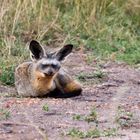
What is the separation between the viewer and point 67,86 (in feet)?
30.7

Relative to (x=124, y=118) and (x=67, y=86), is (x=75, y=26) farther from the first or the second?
(x=124, y=118)

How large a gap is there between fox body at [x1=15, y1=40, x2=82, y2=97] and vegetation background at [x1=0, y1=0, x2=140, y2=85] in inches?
59.6

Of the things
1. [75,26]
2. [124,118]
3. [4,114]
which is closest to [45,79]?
[4,114]

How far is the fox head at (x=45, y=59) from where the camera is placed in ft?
29.9

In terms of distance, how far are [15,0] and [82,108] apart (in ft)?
15.4

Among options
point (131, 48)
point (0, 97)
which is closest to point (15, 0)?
point (131, 48)

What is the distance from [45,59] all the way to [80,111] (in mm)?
1391

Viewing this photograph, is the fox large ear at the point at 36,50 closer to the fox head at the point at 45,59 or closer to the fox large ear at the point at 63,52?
the fox head at the point at 45,59

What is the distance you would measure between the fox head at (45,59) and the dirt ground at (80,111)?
37 centimetres

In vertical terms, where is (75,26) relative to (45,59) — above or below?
below

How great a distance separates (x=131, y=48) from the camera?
1298cm

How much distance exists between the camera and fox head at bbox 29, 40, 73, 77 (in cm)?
910

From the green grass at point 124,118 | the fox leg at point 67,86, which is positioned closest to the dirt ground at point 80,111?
the green grass at point 124,118

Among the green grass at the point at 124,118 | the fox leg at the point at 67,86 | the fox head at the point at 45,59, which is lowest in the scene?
the fox leg at the point at 67,86
